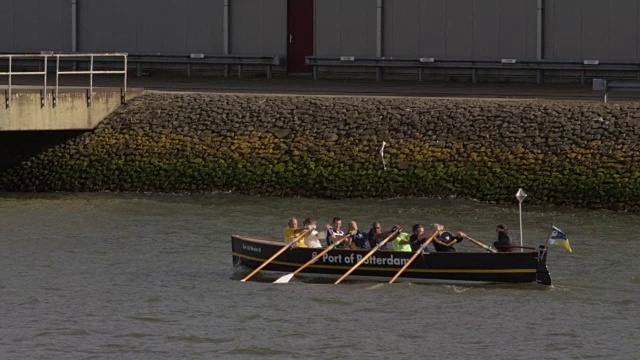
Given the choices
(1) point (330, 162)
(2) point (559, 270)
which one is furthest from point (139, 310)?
(1) point (330, 162)

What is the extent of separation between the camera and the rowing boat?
27.0m

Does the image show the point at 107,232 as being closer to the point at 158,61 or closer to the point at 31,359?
the point at 31,359

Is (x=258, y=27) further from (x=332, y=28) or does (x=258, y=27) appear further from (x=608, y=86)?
(x=608, y=86)

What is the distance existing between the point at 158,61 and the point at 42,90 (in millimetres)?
11202

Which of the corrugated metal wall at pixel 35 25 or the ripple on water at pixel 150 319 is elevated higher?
the corrugated metal wall at pixel 35 25

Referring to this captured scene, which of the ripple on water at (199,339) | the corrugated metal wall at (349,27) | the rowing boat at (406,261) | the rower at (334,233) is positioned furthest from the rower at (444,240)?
the corrugated metal wall at (349,27)

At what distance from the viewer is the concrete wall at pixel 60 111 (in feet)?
123

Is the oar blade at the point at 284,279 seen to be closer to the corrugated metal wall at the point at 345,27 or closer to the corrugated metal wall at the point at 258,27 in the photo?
the corrugated metal wall at the point at 345,27

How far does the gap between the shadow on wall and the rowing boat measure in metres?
12.2

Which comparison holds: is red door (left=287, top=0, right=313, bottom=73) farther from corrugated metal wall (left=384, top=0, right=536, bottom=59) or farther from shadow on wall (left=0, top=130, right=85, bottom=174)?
shadow on wall (left=0, top=130, right=85, bottom=174)

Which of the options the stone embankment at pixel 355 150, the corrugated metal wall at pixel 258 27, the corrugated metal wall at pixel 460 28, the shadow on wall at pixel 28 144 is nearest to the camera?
the stone embankment at pixel 355 150

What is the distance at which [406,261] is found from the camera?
27750 millimetres

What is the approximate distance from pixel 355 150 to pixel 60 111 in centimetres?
781

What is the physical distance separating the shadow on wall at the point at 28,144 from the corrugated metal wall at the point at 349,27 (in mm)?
10342
